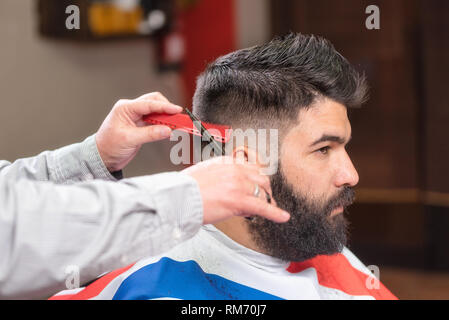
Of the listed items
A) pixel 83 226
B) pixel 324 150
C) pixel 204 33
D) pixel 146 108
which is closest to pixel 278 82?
pixel 324 150

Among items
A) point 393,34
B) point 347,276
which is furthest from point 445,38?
point 347,276

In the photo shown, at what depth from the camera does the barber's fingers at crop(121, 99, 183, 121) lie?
1.16 metres

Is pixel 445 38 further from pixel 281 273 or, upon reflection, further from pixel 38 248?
pixel 38 248

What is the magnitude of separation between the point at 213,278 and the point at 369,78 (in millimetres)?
2496

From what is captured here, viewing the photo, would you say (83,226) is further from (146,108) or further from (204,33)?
(204,33)

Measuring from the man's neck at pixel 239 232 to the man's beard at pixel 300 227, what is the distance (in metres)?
0.01

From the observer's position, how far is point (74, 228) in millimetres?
763

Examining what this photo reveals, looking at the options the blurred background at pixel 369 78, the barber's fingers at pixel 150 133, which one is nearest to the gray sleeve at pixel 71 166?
the barber's fingers at pixel 150 133

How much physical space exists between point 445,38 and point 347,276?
218cm

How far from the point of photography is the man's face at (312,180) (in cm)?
130

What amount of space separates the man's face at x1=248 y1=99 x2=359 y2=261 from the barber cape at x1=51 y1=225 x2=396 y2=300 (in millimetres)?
92

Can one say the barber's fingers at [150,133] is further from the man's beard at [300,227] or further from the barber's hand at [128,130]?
the man's beard at [300,227]

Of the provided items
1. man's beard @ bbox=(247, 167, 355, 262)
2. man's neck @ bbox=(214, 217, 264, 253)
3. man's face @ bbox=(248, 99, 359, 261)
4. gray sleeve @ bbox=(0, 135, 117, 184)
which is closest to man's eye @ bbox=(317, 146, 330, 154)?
man's face @ bbox=(248, 99, 359, 261)

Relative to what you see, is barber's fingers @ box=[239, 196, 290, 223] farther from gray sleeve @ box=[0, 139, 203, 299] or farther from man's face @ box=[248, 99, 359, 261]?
man's face @ box=[248, 99, 359, 261]
